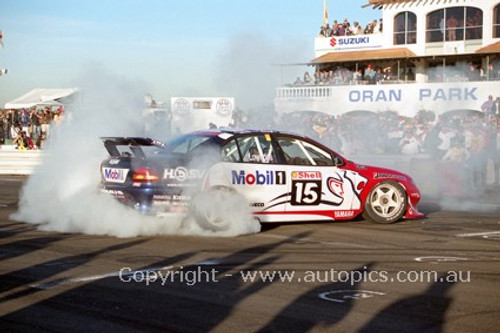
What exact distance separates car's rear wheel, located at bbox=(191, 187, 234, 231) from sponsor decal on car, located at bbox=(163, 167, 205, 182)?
10.0 inches

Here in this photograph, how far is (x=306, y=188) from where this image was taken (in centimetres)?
1065

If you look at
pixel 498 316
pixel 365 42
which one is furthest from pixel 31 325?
pixel 365 42

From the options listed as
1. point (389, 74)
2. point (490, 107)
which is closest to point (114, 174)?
point (490, 107)

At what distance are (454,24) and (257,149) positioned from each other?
27.4 metres

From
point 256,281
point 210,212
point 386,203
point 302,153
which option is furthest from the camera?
point 386,203

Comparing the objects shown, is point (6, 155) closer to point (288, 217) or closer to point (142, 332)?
point (288, 217)

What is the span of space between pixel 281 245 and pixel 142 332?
13.1ft

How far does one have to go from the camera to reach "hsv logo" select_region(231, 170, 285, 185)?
10.3 m

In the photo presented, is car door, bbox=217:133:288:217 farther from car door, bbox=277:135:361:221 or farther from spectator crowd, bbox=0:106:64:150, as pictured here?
spectator crowd, bbox=0:106:64:150

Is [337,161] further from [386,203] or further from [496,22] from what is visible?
[496,22]

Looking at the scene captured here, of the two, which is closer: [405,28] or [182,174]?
[182,174]

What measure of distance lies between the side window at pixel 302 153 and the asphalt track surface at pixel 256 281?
3.38 ft

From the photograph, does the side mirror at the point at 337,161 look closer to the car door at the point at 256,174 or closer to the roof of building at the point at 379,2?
the car door at the point at 256,174

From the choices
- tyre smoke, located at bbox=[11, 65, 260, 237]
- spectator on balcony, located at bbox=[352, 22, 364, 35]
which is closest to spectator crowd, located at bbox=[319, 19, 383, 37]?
spectator on balcony, located at bbox=[352, 22, 364, 35]
